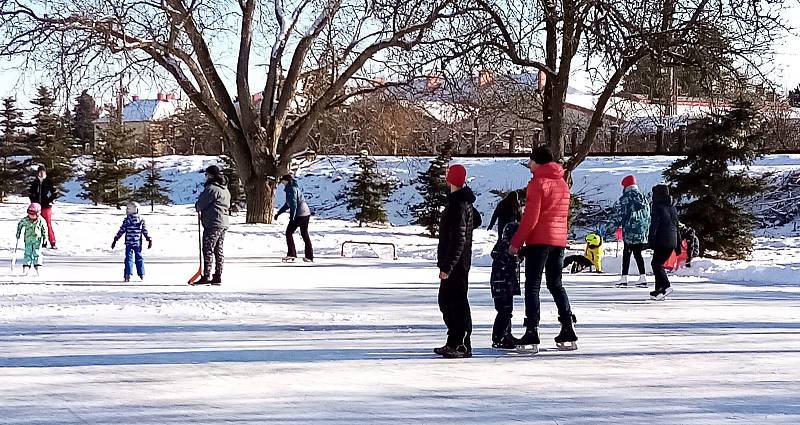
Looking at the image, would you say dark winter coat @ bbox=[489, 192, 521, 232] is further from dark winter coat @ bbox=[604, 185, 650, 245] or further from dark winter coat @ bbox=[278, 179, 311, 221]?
dark winter coat @ bbox=[278, 179, 311, 221]

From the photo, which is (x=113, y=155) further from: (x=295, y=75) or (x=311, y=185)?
(x=295, y=75)

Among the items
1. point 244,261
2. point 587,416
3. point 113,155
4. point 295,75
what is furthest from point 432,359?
point 113,155

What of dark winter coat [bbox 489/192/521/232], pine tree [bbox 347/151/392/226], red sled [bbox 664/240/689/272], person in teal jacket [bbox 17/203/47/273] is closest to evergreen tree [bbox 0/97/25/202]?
pine tree [bbox 347/151/392/226]

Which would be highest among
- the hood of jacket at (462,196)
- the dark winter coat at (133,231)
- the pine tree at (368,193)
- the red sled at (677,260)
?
the pine tree at (368,193)

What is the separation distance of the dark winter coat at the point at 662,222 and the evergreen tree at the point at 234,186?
2983 cm

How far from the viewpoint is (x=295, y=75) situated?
3069 centimetres

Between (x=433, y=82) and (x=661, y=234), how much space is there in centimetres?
1259

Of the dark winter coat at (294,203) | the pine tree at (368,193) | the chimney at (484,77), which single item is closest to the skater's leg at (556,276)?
the dark winter coat at (294,203)

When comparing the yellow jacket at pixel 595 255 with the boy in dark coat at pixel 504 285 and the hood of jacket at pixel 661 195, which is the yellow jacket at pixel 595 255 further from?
the boy in dark coat at pixel 504 285

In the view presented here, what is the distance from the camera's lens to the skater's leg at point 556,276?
28.7ft

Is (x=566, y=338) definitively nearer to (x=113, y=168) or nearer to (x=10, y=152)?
(x=113, y=168)

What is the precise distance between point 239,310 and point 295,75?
19945 millimetres

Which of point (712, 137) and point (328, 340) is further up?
point (712, 137)

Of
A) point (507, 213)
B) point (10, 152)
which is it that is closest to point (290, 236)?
point (507, 213)
